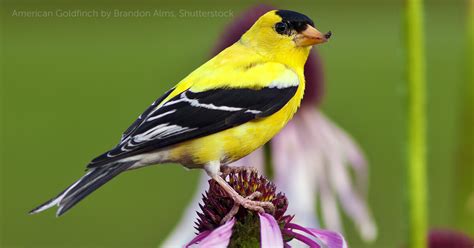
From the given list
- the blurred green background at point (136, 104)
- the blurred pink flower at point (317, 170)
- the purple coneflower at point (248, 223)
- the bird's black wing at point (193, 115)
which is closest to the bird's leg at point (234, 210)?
the purple coneflower at point (248, 223)

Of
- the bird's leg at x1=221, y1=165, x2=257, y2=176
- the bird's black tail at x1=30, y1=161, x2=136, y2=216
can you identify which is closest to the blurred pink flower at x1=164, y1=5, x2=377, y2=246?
the bird's leg at x1=221, y1=165, x2=257, y2=176

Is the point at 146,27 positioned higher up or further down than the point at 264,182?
further down

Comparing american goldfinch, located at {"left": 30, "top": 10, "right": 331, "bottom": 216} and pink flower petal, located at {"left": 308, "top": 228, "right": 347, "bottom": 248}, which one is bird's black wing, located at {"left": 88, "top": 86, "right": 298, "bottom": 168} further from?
pink flower petal, located at {"left": 308, "top": 228, "right": 347, "bottom": 248}

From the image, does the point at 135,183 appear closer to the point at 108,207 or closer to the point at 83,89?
the point at 108,207

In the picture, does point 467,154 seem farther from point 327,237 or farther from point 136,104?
point 136,104

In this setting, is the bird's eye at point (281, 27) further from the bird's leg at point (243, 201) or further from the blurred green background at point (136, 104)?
the blurred green background at point (136, 104)

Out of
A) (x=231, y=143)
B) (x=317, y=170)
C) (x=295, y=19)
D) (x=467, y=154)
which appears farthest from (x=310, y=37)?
(x=317, y=170)

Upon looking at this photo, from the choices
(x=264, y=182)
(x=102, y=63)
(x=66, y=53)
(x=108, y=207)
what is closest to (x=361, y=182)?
(x=264, y=182)
